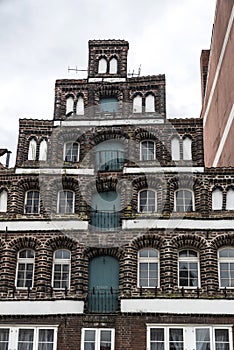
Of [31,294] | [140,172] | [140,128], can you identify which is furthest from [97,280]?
[140,128]

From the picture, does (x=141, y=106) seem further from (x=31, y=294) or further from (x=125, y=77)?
(x=31, y=294)

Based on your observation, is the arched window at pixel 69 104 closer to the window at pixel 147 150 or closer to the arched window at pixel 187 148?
the window at pixel 147 150

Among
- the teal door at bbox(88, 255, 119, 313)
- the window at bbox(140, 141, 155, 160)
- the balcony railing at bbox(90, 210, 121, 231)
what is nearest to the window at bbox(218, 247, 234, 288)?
the teal door at bbox(88, 255, 119, 313)

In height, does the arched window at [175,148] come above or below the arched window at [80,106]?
below

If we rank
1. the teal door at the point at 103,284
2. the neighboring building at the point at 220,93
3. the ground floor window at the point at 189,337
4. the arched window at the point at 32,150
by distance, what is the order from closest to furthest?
1. the ground floor window at the point at 189,337
2. the teal door at the point at 103,284
3. the arched window at the point at 32,150
4. the neighboring building at the point at 220,93

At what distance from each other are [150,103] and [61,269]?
28.7 ft

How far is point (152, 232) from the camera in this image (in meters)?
25.7

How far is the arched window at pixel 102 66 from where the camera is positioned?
3155cm

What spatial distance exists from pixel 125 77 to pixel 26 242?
9.44 m

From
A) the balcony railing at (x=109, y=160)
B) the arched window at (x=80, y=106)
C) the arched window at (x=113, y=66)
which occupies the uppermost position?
the arched window at (x=113, y=66)

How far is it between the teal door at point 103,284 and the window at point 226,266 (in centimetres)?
382

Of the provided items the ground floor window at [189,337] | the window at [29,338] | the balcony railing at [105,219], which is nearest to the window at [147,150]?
the balcony railing at [105,219]

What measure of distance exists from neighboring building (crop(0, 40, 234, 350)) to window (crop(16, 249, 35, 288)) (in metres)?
0.04

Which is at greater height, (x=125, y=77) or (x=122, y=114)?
(x=125, y=77)
